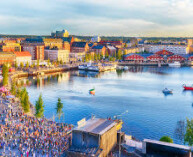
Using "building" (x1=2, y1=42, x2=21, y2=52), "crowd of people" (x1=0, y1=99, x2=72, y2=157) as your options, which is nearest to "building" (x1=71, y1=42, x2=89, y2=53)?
"building" (x1=2, y1=42, x2=21, y2=52)

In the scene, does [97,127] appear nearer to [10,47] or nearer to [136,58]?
[10,47]

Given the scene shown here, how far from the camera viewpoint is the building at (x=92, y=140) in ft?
20.9

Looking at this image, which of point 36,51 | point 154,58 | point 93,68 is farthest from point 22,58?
point 154,58

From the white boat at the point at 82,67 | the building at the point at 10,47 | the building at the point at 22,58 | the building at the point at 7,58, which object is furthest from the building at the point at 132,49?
the building at the point at 7,58

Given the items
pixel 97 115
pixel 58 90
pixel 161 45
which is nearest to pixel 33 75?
pixel 58 90

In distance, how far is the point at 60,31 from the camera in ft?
225

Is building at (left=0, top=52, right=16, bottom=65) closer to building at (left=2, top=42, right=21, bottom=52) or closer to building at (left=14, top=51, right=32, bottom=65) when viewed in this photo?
building at (left=14, top=51, right=32, bottom=65)

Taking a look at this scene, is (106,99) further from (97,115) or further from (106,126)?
(106,126)

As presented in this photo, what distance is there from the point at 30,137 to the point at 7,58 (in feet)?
74.9

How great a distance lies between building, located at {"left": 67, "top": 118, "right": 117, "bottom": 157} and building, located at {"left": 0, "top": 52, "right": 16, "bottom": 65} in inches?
916

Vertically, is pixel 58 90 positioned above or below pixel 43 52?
below

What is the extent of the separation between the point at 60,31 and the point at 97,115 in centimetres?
5829

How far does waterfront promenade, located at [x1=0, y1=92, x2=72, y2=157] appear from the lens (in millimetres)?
6738

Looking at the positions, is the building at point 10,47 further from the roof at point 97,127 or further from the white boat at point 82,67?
the roof at point 97,127
